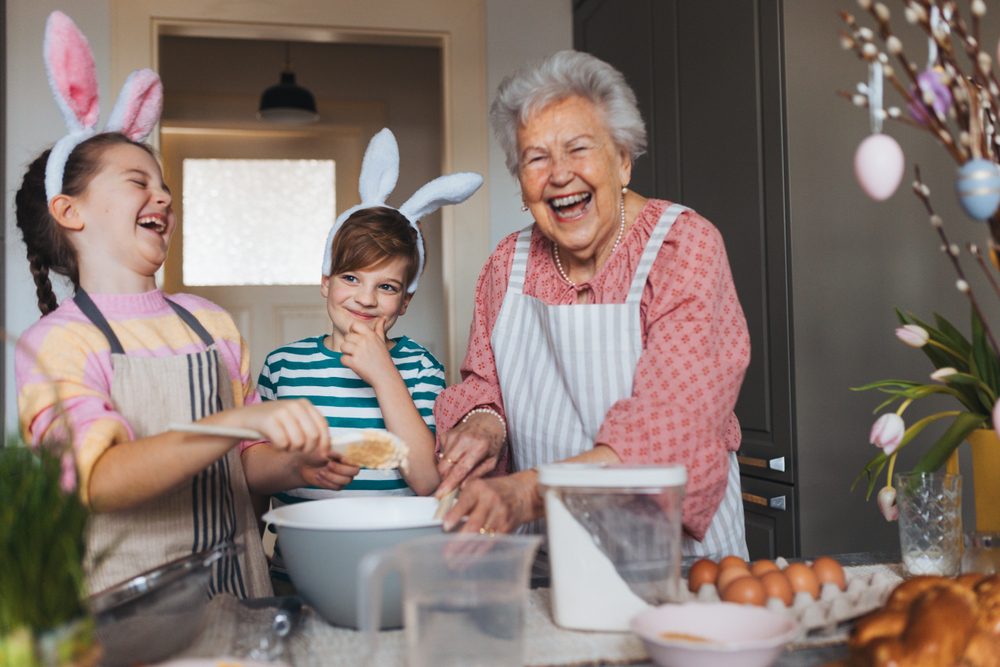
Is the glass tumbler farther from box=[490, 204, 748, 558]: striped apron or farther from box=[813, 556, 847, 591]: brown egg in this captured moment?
box=[490, 204, 748, 558]: striped apron

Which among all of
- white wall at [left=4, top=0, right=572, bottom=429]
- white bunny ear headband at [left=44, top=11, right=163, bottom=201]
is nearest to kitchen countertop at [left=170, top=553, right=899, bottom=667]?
white bunny ear headband at [left=44, top=11, right=163, bottom=201]

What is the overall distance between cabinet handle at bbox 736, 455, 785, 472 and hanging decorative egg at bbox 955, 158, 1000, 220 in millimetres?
1418

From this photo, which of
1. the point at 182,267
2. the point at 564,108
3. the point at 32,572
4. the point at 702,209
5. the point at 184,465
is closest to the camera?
the point at 32,572

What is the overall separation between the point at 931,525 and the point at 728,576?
0.96 feet

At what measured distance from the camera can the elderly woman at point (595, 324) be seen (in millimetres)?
1206

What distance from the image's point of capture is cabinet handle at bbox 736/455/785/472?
2127mm

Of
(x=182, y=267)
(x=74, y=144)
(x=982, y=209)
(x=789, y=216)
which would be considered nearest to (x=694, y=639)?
(x=982, y=209)

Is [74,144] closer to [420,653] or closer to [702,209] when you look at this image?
[420,653]

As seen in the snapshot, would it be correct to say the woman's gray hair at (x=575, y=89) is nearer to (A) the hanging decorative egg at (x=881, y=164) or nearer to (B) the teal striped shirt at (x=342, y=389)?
(B) the teal striped shirt at (x=342, y=389)

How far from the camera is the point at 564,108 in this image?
4.65 feet

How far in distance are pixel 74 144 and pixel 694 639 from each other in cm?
102

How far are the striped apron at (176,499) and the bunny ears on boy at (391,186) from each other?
1.53 ft

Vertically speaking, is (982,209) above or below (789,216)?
below

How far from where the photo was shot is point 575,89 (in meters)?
1.42
